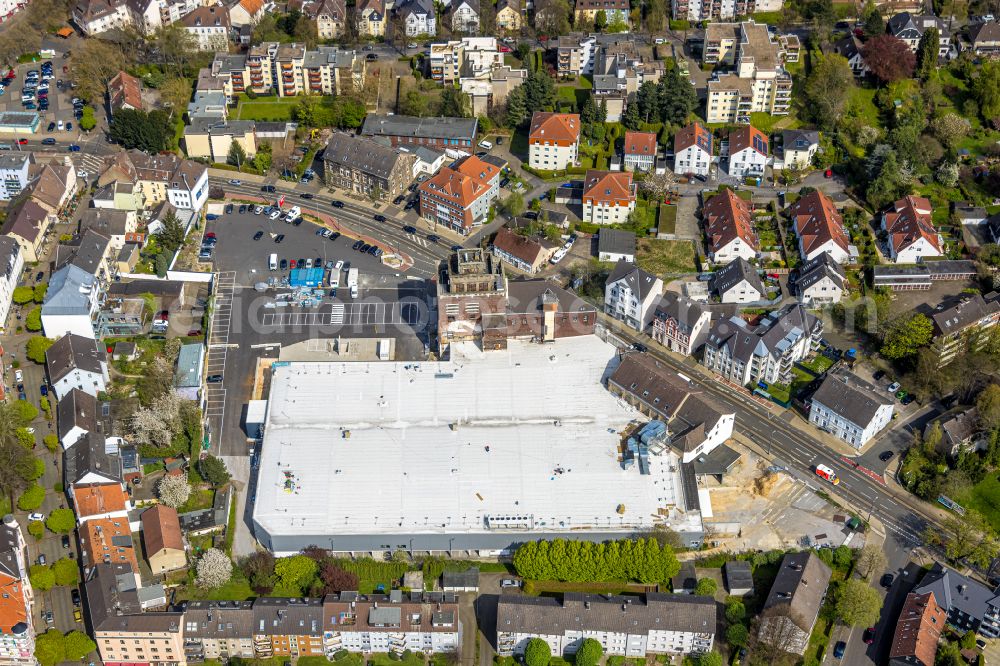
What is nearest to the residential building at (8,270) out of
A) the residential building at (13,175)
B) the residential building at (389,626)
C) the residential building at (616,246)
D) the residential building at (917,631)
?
the residential building at (13,175)

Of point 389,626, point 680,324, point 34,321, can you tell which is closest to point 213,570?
point 389,626

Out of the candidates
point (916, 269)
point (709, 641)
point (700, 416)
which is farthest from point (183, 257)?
point (916, 269)

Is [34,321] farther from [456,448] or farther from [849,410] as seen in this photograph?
[849,410]

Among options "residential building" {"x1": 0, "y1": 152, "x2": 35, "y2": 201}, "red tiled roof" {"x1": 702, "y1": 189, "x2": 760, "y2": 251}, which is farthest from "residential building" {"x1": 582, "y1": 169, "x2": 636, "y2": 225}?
"residential building" {"x1": 0, "y1": 152, "x2": 35, "y2": 201}

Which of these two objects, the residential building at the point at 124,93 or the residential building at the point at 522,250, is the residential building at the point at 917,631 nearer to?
the residential building at the point at 522,250

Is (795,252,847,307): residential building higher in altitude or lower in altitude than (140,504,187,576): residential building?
higher

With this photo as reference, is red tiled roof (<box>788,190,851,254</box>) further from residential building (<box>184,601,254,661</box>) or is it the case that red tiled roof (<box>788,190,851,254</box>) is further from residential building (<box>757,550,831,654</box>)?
residential building (<box>184,601,254,661</box>)
